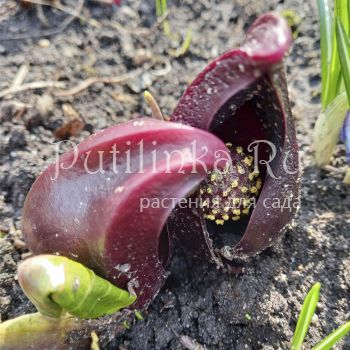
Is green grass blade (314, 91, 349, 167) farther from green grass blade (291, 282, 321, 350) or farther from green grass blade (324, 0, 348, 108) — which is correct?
green grass blade (291, 282, 321, 350)

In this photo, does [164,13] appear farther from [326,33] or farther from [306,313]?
[306,313]

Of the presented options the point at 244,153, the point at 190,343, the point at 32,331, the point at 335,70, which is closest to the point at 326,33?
the point at 335,70

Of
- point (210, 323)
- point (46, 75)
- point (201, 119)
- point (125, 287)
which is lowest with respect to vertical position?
point (210, 323)

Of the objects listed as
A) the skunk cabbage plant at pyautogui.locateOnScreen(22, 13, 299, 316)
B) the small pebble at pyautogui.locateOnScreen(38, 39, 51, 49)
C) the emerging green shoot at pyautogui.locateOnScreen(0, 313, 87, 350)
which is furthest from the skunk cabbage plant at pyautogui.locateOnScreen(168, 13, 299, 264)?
the small pebble at pyautogui.locateOnScreen(38, 39, 51, 49)

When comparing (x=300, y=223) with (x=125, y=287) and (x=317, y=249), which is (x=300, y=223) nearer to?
(x=317, y=249)

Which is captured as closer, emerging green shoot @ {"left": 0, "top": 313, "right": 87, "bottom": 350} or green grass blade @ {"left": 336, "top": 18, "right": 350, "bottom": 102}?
emerging green shoot @ {"left": 0, "top": 313, "right": 87, "bottom": 350}

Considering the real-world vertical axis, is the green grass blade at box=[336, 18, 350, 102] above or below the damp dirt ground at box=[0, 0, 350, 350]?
above

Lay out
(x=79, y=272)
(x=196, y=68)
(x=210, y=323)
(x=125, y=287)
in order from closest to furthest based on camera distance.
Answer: (x=79, y=272), (x=125, y=287), (x=210, y=323), (x=196, y=68)

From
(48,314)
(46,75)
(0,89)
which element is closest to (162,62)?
(46,75)
